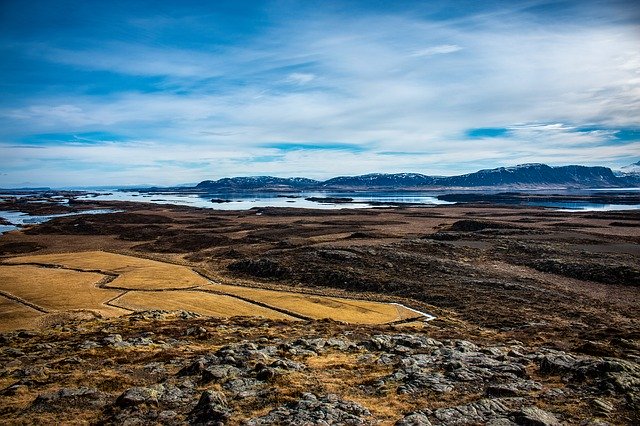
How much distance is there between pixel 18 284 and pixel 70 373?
3718cm

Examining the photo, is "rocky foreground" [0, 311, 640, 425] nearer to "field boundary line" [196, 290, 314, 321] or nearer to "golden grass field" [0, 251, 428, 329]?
"field boundary line" [196, 290, 314, 321]

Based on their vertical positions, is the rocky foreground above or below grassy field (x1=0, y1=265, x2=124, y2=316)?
above

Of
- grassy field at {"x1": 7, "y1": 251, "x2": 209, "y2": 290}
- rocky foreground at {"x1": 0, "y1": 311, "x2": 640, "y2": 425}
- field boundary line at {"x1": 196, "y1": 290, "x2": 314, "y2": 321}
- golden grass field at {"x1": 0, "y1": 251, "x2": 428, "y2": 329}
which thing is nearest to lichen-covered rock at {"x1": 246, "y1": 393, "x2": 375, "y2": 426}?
rocky foreground at {"x1": 0, "y1": 311, "x2": 640, "y2": 425}

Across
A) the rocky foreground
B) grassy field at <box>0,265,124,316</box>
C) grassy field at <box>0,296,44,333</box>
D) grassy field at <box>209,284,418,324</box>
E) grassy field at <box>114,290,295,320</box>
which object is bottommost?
grassy field at <box>209,284,418,324</box>

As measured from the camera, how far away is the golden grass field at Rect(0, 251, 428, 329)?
40875 millimetres

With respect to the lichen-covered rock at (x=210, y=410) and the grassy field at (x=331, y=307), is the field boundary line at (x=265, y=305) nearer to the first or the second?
the grassy field at (x=331, y=307)

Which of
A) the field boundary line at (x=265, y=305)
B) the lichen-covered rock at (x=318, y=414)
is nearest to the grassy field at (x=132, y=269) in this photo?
the field boundary line at (x=265, y=305)

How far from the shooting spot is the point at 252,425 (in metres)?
16.3

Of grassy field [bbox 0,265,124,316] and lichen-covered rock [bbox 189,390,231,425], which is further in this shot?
grassy field [bbox 0,265,124,316]

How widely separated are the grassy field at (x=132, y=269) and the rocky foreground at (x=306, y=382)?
2434 centimetres

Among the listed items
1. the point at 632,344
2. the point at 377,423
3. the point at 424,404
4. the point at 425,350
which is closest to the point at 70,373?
the point at 377,423

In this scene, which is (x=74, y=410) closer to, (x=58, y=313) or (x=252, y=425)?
(x=252, y=425)

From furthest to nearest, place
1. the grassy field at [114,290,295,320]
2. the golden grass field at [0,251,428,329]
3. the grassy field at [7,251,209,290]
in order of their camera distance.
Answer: the grassy field at [7,251,209,290], the grassy field at [114,290,295,320], the golden grass field at [0,251,428,329]

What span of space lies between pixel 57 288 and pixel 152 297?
12592mm
